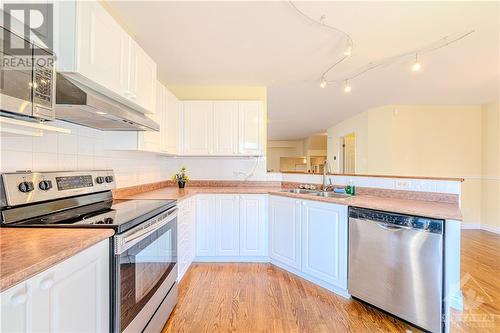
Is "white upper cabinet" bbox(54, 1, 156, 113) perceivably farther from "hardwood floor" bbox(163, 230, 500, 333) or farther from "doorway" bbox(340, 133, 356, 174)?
"doorway" bbox(340, 133, 356, 174)

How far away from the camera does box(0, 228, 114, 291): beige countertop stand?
0.70m

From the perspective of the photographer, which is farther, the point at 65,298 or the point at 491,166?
the point at 491,166

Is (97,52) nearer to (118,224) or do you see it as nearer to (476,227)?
(118,224)

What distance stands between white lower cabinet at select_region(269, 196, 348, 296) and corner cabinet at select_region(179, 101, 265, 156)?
99 centimetres

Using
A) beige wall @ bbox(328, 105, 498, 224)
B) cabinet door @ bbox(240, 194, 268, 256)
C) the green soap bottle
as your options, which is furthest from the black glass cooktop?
beige wall @ bbox(328, 105, 498, 224)

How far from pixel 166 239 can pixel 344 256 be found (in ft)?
5.21

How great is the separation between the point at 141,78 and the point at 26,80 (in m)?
1.07

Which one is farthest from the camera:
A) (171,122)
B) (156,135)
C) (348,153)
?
(348,153)

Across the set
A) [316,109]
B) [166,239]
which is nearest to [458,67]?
[316,109]

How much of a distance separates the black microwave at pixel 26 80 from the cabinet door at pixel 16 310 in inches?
25.6

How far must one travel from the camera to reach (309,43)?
7.50ft

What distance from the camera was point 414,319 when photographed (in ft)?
5.78

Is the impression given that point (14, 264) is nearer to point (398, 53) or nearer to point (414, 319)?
point (414, 319)

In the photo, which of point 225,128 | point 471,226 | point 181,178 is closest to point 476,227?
point 471,226
